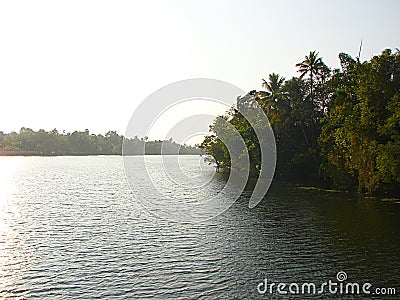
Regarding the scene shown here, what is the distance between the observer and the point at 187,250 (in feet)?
72.1

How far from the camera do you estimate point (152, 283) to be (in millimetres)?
16953

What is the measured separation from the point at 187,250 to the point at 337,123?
32.0 m

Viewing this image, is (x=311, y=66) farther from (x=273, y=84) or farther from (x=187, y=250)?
(x=187, y=250)

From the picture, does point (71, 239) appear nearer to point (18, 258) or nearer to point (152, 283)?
point (18, 258)

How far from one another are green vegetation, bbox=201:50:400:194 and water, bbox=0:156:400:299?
19.9ft

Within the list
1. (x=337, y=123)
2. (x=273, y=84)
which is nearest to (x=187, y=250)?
(x=337, y=123)

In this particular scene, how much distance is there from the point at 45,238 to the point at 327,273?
15.8 meters

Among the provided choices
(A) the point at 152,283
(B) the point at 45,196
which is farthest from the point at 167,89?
(A) the point at 152,283

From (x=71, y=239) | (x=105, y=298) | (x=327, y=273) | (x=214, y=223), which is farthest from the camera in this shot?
(x=214, y=223)

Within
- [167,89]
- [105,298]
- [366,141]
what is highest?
[167,89]

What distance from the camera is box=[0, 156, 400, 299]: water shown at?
16.7 meters

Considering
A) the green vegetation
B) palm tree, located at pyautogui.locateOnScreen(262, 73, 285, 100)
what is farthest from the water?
palm tree, located at pyautogui.locateOnScreen(262, 73, 285, 100)

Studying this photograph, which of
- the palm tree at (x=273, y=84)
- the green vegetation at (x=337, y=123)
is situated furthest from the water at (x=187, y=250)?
the palm tree at (x=273, y=84)

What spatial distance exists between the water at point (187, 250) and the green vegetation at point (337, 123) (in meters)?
6.07
